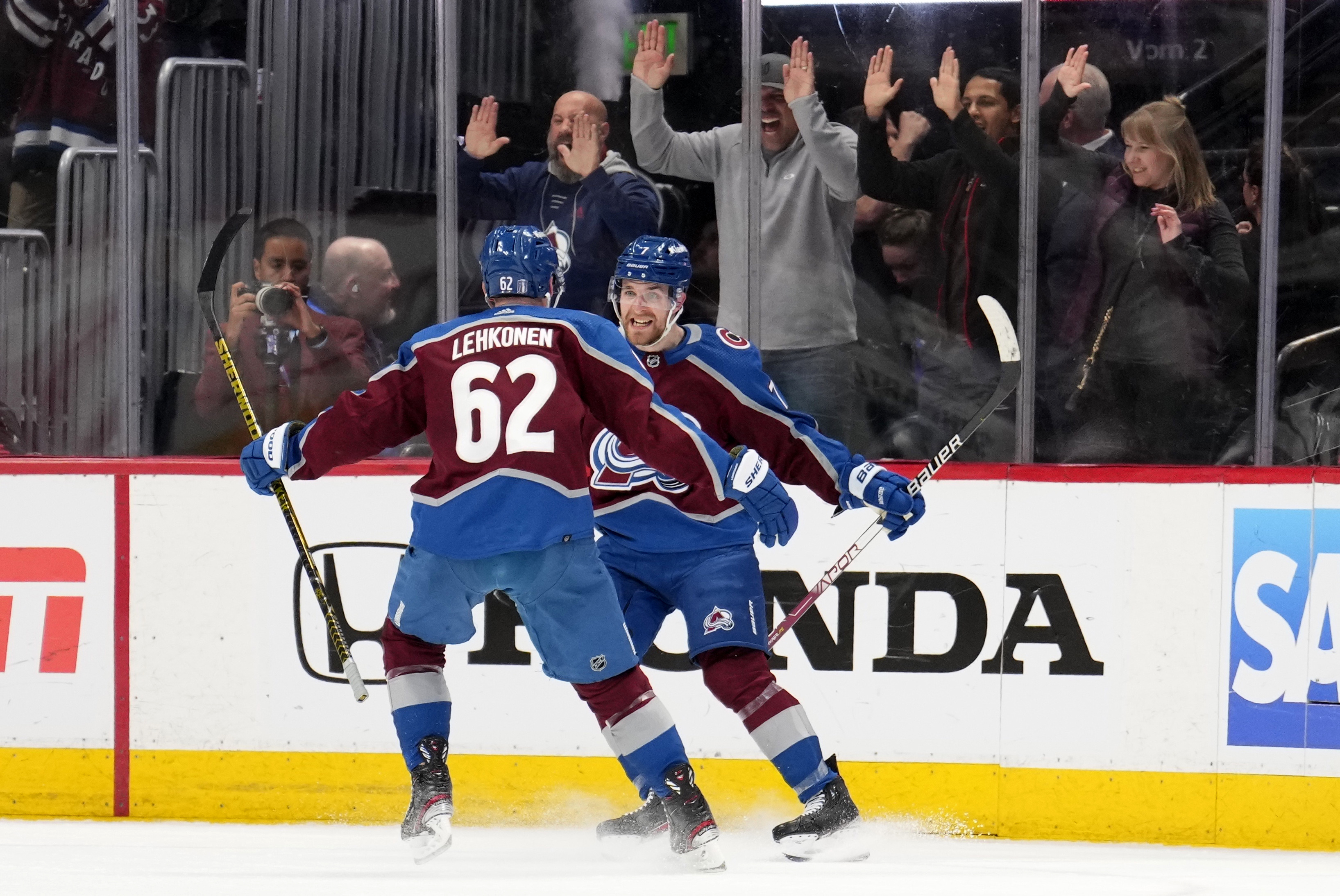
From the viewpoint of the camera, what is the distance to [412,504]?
9.56ft

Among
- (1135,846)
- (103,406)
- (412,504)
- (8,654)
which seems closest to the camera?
(412,504)

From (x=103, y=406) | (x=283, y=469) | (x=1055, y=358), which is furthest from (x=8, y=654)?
(x=1055, y=358)

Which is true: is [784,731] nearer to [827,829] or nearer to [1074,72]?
[827,829]

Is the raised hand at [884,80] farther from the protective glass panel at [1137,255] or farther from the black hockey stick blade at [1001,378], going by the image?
the black hockey stick blade at [1001,378]

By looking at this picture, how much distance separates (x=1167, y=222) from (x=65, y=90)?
2.99m

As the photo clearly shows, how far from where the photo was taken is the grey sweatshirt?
393 centimetres

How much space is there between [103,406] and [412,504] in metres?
1.52

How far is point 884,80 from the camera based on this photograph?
3.90 m

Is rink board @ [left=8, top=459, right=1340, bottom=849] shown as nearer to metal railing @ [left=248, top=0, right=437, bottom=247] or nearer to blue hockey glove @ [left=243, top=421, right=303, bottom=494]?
blue hockey glove @ [left=243, top=421, right=303, bottom=494]

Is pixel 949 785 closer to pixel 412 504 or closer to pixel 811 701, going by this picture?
pixel 811 701

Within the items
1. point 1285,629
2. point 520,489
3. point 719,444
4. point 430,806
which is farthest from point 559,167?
point 1285,629

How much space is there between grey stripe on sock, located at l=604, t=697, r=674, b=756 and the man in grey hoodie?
1254 millimetres

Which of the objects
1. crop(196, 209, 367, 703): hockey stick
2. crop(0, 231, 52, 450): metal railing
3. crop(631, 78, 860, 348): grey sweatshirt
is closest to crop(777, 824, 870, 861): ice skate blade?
crop(196, 209, 367, 703): hockey stick

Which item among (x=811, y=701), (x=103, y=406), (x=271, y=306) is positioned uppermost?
(x=271, y=306)
